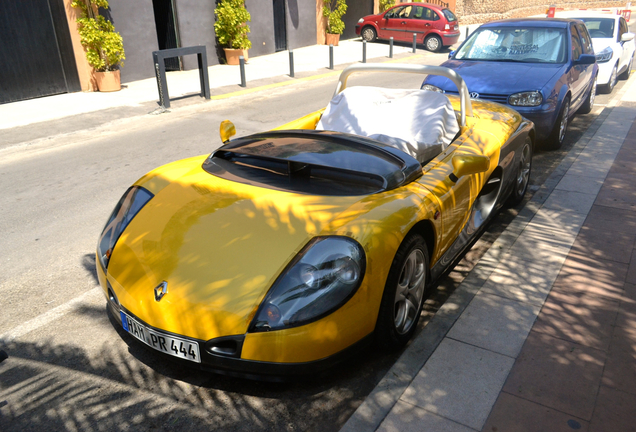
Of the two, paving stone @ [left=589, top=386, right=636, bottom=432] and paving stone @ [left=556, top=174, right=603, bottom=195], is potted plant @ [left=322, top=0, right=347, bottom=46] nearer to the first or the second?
paving stone @ [left=556, top=174, right=603, bottom=195]

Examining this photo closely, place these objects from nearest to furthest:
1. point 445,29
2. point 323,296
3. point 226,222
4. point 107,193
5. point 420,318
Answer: point 323,296, point 226,222, point 420,318, point 107,193, point 445,29

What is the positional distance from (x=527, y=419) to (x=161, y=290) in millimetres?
2035

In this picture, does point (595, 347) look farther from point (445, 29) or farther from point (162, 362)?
point (445, 29)

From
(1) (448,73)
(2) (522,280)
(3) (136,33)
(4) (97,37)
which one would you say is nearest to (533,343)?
(2) (522,280)

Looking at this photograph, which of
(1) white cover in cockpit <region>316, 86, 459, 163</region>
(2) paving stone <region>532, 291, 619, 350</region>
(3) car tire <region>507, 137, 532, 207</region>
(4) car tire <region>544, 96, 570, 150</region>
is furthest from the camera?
(4) car tire <region>544, 96, 570, 150</region>

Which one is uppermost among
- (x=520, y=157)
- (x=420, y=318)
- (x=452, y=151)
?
(x=452, y=151)

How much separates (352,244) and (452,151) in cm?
167

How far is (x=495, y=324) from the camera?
Result: 3586 mm

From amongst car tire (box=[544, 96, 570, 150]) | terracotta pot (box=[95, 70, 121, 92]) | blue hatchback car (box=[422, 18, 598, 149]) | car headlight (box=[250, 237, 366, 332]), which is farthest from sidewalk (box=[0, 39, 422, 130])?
car headlight (box=[250, 237, 366, 332])

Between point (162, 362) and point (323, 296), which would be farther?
point (162, 362)

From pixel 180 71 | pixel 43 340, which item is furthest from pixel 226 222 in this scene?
pixel 180 71

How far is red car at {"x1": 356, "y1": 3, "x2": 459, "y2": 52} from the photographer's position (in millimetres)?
22453

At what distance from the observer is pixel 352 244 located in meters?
2.85

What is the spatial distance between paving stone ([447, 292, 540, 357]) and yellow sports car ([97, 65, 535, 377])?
0.34m
